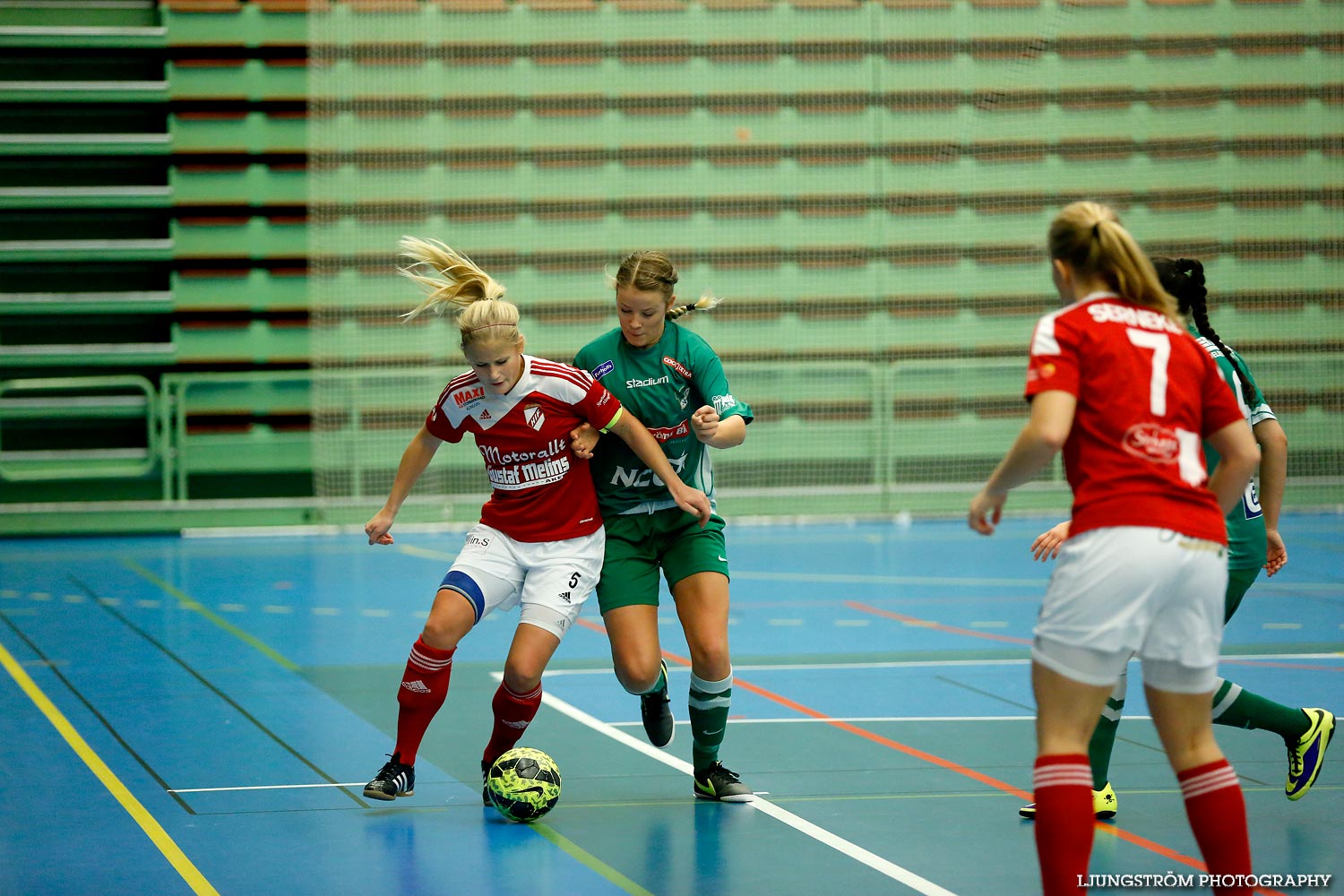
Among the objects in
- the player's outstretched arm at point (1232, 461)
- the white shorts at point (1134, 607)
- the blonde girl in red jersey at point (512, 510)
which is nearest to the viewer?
the white shorts at point (1134, 607)

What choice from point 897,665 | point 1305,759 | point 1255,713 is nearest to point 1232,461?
point 1255,713

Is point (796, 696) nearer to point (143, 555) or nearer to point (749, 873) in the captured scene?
point (749, 873)

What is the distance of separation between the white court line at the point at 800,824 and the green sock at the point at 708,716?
20 centimetres

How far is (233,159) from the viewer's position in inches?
559

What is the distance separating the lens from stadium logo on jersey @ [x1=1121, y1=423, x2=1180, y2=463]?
2.84 meters

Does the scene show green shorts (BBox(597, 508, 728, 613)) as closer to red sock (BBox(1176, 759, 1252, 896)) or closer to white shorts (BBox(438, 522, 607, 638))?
white shorts (BBox(438, 522, 607, 638))

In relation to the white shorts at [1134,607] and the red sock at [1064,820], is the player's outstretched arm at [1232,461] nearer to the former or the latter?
the white shorts at [1134,607]

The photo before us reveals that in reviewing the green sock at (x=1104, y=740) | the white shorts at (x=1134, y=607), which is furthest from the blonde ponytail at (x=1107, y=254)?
the green sock at (x=1104, y=740)

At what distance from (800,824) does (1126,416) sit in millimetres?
1809

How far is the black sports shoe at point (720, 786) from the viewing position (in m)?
4.38

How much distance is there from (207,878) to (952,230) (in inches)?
485

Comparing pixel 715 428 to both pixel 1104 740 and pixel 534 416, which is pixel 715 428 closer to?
pixel 534 416

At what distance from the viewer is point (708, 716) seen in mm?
4406

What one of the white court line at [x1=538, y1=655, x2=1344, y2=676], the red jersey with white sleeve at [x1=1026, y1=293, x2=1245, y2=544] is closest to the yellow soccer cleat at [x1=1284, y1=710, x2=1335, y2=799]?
the red jersey with white sleeve at [x1=1026, y1=293, x2=1245, y2=544]
